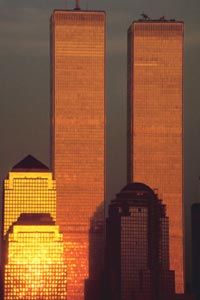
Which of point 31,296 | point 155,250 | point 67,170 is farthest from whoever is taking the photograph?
point 67,170

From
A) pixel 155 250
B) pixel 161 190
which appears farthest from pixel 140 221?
pixel 161 190

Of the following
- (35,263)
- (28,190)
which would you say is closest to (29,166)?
(28,190)

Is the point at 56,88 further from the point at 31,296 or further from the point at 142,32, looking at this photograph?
the point at 31,296

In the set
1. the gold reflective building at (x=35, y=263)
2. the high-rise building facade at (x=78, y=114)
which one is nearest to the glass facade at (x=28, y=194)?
the gold reflective building at (x=35, y=263)

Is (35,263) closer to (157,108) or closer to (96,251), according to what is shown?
(96,251)

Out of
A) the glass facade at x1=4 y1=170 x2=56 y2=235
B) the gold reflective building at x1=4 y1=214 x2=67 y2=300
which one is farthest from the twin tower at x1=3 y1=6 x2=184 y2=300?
the gold reflective building at x1=4 y1=214 x2=67 y2=300

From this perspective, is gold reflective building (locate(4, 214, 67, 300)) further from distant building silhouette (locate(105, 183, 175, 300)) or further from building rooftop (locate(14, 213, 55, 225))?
distant building silhouette (locate(105, 183, 175, 300))

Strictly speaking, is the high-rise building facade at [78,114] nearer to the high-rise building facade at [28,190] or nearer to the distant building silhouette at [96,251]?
the distant building silhouette at [96,251]
